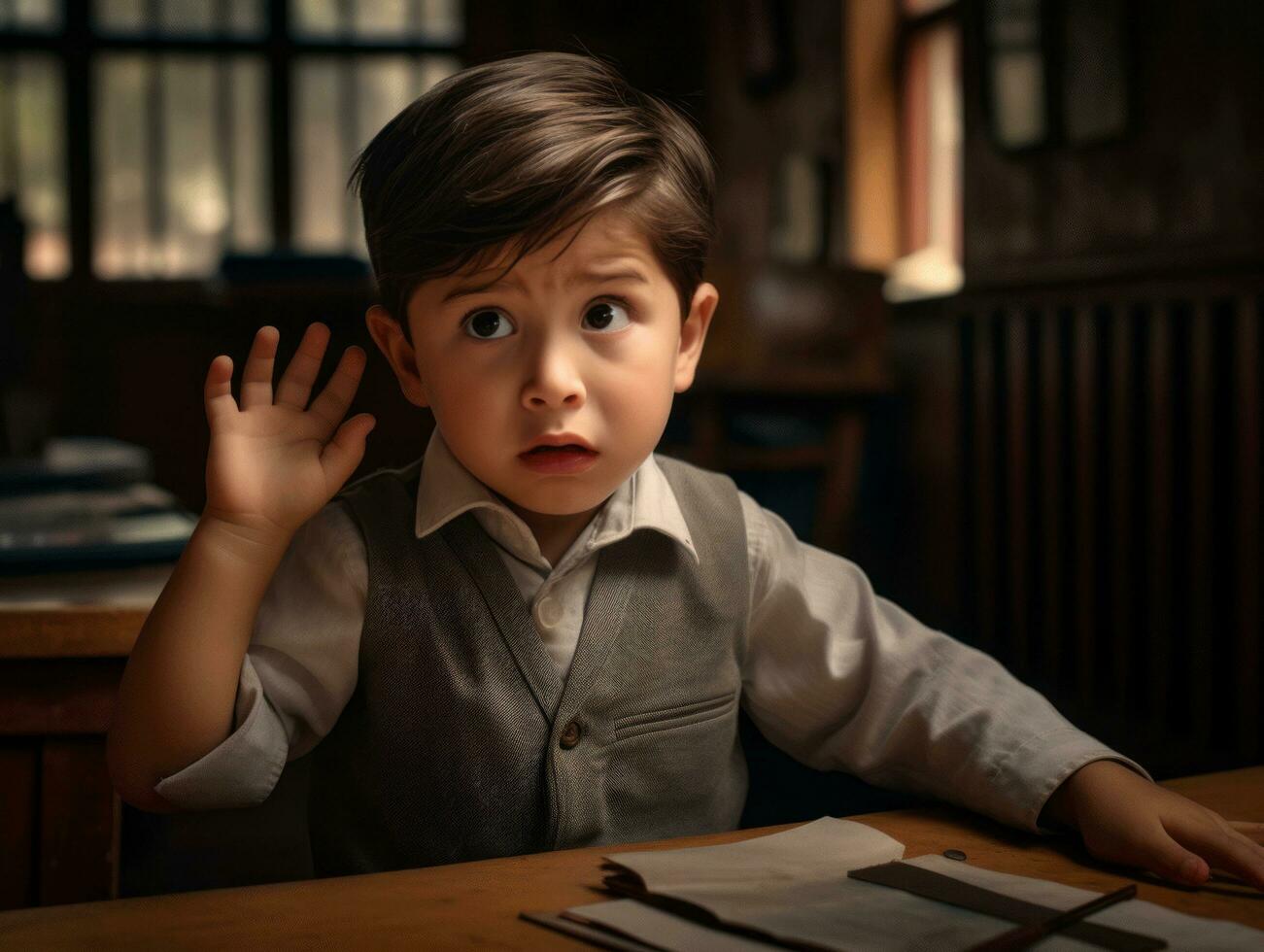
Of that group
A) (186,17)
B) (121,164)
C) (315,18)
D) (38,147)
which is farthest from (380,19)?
(38,147)

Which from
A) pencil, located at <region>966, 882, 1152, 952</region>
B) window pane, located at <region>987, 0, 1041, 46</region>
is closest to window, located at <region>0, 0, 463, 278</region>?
window pane, located at <region>987, 0, 1041, 46</region>

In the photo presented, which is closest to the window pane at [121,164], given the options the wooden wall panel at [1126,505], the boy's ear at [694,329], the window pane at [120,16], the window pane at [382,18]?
the window pane at [120,16]

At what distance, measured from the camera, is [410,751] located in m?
0.75

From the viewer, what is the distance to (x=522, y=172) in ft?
2.26

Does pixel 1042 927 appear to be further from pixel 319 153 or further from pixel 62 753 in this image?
pixel 319 153

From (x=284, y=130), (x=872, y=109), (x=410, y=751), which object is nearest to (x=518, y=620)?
(x=410, y=751)

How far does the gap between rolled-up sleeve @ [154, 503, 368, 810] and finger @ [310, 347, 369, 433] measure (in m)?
0.09

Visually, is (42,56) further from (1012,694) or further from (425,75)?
(1012,694)

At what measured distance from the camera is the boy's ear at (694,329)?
2.65 feet

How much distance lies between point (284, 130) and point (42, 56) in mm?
1078

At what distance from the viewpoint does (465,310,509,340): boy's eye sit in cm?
68

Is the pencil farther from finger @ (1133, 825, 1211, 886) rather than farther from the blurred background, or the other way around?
the blurred background

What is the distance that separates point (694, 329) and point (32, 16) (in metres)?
5.76

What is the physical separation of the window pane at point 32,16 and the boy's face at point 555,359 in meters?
5.71
